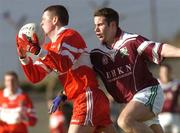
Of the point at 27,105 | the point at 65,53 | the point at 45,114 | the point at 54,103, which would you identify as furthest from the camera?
the point at 45,114

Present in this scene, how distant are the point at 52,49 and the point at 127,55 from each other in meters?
0.89

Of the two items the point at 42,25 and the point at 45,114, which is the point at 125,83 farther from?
the point at 45,114

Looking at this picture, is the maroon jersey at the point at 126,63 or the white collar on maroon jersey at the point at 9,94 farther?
the white collar on maroon jersey at the point at 9,94

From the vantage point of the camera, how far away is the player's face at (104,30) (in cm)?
987

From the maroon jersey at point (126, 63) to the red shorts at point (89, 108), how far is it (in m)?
0.26

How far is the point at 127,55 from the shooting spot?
974 centimetres

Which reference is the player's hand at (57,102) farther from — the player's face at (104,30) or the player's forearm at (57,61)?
the player's face at (104,30)

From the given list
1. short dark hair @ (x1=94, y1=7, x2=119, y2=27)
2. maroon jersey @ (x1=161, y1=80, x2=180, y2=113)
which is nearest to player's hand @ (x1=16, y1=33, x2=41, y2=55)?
short dark hair @ (x1=94, y1=7, x2=119, y2=27)

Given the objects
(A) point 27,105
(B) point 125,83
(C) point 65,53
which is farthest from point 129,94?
(A) point 27,105

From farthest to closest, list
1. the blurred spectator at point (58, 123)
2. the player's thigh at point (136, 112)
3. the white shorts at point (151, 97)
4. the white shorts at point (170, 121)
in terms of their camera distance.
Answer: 1. the blurred spectator at point (58, 123)
2. the white shorts at point (170, 121)
3. the white shorts at point (151, 97)
4. the player's thigh at point (136, 112)

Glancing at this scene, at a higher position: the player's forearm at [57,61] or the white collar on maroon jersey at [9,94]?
the player's forearm at [57,61]

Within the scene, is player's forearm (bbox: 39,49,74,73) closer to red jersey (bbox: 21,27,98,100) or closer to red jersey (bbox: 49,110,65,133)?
red jersey (bbox: 21,27,98,100)

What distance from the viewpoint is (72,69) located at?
9.67 metres

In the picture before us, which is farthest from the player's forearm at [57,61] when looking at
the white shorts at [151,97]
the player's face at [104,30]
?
the white shorts at [151,97]
